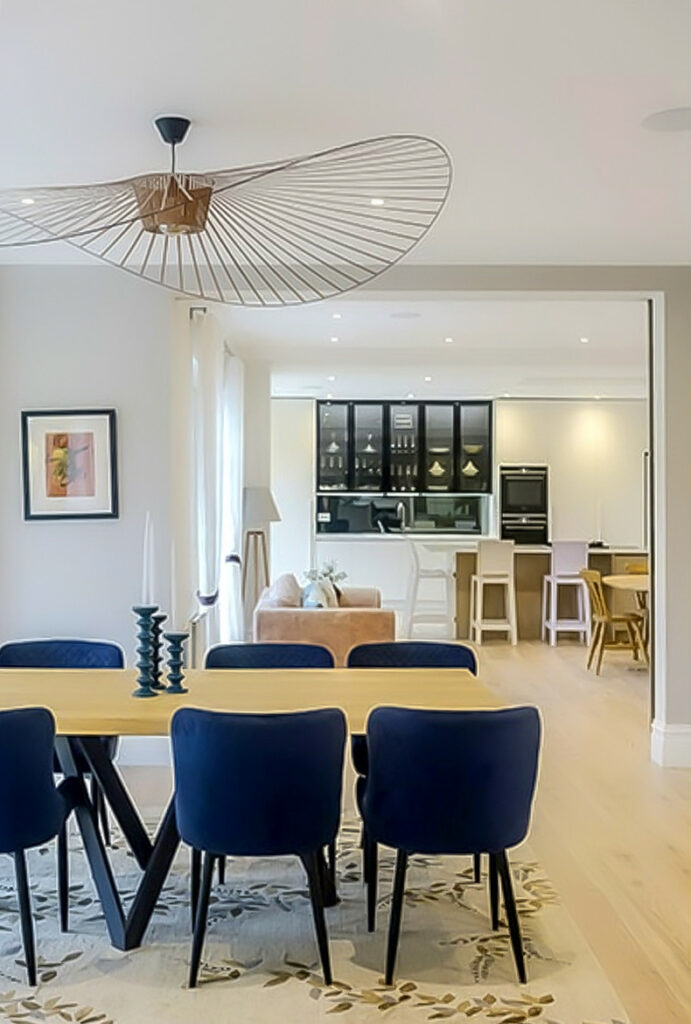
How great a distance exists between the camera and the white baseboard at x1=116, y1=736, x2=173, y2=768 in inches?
193

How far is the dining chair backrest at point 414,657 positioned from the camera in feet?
12.2

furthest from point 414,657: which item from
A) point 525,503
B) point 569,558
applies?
point 525,503

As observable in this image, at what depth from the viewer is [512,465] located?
1115cm

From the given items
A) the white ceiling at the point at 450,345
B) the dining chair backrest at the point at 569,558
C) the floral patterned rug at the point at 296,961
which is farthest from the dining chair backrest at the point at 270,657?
the dining chair backrest at the point at 569,558

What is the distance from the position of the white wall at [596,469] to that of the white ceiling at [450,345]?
36 cm

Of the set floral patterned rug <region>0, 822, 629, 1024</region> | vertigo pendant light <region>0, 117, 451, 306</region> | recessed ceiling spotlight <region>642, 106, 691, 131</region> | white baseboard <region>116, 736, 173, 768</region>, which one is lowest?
floral patterned rug <region>0, 822, 629, 1024</region>

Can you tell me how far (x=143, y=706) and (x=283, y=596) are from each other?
323 cm

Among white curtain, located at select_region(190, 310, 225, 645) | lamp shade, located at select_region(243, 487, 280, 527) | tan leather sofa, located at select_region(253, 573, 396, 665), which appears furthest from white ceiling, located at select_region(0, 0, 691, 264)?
lamp shade, located at select_region(243, 487, 280, 527)

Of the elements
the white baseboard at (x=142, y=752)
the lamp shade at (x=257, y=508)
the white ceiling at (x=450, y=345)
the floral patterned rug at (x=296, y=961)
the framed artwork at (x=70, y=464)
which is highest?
the white ceiling at (x=450, y=345)

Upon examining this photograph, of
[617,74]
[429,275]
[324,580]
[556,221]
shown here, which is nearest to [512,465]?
[324,580]

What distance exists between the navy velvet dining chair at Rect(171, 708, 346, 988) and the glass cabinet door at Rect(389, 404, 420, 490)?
9.15 m

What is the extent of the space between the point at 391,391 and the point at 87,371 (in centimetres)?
654

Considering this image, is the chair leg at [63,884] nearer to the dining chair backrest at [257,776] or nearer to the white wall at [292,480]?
the dining chair backrest at [257,776]

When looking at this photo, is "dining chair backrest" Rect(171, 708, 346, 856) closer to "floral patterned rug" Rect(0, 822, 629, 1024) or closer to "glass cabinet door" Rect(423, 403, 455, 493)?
"floral patterned rug" Rect(0, 822, 629, 1024)
